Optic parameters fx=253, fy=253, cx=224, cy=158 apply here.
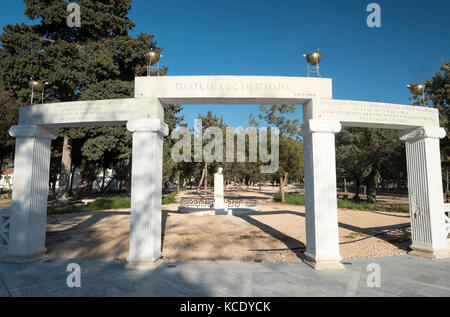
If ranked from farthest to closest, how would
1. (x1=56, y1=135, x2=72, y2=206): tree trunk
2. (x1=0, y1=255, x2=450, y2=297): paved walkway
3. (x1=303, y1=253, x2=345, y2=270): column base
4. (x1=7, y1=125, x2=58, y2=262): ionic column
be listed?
(x1=56, y1=135, x2=72, y2=206): tree trunk < (x1=7, y1=125, x2=58, y2=262): ionic column < (x1=303, y1=253, x2=345, y2=270): column base < (x1=0, y1=255, x2=450, y2=297): paved walkway

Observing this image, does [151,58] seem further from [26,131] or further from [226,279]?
[226,279]

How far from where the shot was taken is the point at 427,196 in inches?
281

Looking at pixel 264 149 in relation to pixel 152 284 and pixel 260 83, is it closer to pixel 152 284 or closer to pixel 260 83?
pixel 260 83

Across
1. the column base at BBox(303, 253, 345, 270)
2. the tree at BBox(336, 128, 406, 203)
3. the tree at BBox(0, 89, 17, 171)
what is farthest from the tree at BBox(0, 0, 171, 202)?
the tree at BBox(336, 128, 406, 203)

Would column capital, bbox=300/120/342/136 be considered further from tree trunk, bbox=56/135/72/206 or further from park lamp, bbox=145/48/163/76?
tree trunk, bbox=56/135/72/206

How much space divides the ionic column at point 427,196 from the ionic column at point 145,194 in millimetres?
7256

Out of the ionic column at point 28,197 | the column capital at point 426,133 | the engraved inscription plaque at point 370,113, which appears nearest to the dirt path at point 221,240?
the ionic column at point 28,197

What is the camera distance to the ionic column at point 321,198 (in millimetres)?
6027

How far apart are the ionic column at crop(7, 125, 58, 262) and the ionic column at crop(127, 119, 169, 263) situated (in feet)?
9.50

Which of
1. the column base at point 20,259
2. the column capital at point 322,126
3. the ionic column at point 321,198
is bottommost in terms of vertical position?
the column base at point 20,259

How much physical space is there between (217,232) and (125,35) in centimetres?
2025

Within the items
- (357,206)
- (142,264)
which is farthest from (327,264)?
(357,206)

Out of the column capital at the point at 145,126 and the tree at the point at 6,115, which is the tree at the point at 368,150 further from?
the tree at the point at 6,115

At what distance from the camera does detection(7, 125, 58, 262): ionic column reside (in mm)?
6598
